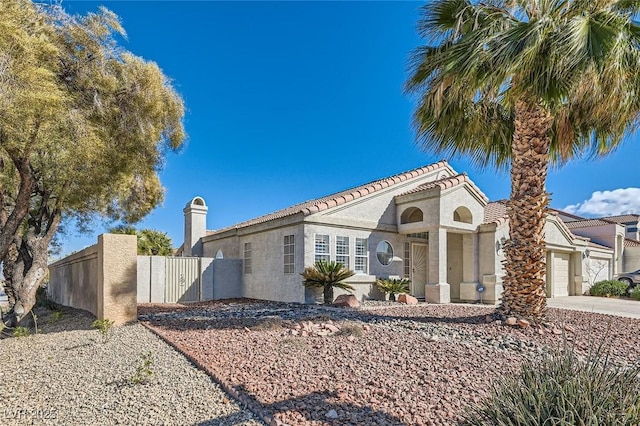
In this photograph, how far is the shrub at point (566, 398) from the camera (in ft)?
10.3

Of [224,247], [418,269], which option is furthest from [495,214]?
[224,247]

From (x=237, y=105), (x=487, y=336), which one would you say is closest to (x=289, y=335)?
(x=487, y=336)

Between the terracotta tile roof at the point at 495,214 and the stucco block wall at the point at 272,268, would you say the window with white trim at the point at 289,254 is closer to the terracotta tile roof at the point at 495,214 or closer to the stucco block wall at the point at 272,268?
the stucco block wall at the point at 272,268

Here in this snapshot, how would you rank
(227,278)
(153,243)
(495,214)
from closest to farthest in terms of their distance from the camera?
(227,278) → (495,214) → (153,243)

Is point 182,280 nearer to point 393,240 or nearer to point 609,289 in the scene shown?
point 393,240

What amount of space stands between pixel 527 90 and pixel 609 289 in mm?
18014

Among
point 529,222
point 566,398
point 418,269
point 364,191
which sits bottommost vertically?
point 418,269

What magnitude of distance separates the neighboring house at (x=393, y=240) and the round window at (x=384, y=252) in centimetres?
4

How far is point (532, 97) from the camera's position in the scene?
382 inches

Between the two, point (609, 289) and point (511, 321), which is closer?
point (511, 321)

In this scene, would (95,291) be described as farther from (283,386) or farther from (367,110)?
(367,110)

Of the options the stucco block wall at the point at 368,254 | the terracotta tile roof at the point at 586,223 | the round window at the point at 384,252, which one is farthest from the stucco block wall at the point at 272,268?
the terracotta tile roof at the point at 586,223

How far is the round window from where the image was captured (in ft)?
57.9

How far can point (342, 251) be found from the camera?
16594 mm
